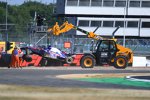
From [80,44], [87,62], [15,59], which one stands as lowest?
[87,62]

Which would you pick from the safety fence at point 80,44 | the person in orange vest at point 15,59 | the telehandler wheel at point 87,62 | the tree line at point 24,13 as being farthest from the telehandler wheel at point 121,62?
the tree line at point 24,13

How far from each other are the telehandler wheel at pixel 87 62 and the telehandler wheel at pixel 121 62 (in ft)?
5.49

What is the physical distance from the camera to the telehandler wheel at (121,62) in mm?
37141

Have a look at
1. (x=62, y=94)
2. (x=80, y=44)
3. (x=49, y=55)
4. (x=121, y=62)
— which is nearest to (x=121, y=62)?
(x=121, y=62)

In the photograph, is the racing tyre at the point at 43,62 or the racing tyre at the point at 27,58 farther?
the racing tyre at the point at 43,62

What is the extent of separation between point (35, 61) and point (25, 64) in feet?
2.94

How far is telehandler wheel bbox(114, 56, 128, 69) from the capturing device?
122ft

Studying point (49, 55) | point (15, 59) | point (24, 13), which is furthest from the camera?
point (24, 13)

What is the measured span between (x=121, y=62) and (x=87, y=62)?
8.01ft

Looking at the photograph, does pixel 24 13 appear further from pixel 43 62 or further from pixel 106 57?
pixel 106 57

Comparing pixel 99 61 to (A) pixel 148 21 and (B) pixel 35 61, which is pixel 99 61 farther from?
(A) pixel 148 21

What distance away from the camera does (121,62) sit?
3731 cm

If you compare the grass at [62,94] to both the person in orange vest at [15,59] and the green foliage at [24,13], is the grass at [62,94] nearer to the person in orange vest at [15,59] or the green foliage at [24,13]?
the person in orange vest at [15,59]

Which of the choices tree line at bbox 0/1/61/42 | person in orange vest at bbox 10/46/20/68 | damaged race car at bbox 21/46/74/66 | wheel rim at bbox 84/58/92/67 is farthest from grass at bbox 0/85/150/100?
tree line at bbox 0/1/61/42
